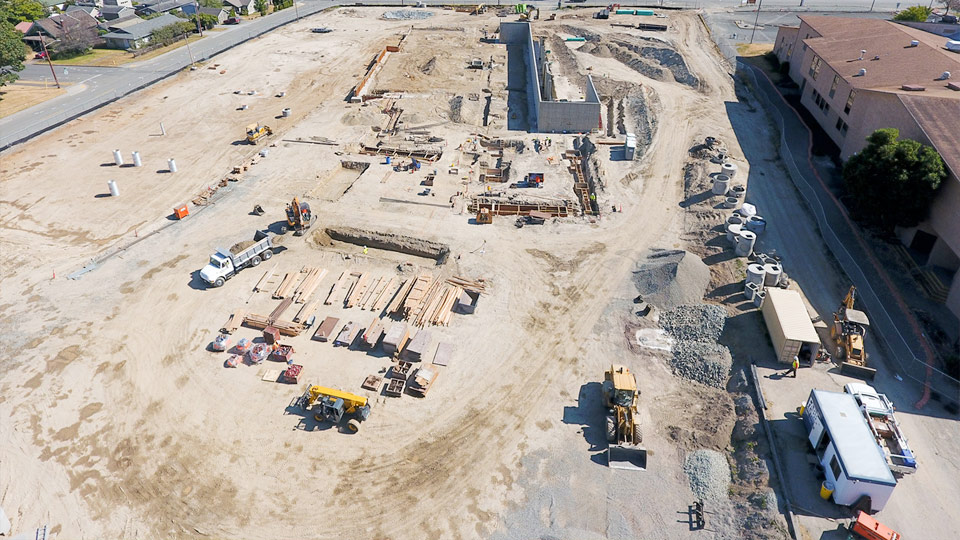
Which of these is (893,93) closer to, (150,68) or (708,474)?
(708,474)

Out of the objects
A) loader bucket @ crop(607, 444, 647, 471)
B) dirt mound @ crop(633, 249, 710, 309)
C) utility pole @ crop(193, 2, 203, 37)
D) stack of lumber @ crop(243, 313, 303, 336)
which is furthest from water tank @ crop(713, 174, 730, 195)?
utility pole @ crop(193, 2, 203, 37)

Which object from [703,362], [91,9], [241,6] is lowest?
[703,362]

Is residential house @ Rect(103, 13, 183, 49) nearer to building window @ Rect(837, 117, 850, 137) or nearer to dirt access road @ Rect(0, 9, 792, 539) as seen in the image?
dirt access road @ Rect(0, 9, 792, 539)

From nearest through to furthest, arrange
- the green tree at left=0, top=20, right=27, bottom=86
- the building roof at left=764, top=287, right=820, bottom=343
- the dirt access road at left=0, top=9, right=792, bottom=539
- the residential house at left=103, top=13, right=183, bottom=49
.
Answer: the dirt access road at left=0, top=9, right=792, bottom=539, the building roof at left=764, top=287, right=820, bottom=343, the green tree at left=0, top=20, right=27, bottom=86, the residential house at left=103, top=13, right=183, bottom=49

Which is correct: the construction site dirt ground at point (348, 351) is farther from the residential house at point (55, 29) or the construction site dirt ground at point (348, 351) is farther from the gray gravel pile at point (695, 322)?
the residential house at point (55, 29)

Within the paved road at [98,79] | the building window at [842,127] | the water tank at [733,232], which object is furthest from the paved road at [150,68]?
the water tank at [733,232]

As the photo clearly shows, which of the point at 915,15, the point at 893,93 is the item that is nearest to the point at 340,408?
the point at 893,93
